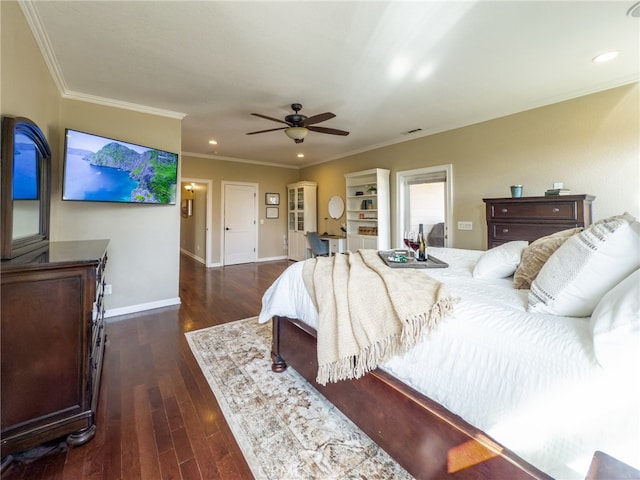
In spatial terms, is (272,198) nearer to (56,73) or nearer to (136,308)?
(136,308)

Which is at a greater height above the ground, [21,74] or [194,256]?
[21,74]

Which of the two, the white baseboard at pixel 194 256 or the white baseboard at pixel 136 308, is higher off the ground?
the white baseboard at pixel 194 256

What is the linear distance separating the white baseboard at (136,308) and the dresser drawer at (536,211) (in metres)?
4.33

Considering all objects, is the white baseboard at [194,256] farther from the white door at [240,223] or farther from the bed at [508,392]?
the bed at [508,392]

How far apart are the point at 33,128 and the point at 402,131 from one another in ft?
14.3

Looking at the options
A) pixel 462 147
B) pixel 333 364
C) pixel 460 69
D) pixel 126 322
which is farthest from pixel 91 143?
pixel 462 147

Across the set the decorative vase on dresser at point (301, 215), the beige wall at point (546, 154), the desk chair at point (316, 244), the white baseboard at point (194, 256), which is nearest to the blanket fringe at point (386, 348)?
the beige wall at point (546, 154)

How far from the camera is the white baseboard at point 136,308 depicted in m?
3.27

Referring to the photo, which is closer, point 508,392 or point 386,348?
point 508,392

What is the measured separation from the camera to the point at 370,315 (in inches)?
51.4

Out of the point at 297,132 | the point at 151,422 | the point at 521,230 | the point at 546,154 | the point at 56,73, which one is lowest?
the point at 151,422

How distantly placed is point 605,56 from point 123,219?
517 cm

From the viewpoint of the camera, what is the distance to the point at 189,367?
223 centimetres

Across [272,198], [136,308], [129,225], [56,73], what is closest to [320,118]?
[56,73]
